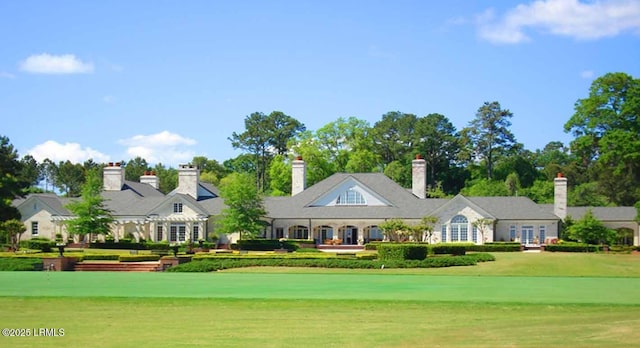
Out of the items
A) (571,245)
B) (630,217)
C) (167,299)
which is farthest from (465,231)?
(167,299)

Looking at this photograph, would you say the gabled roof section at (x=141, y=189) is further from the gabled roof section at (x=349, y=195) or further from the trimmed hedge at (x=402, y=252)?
the trimmed hedge at (x=402, y=252)

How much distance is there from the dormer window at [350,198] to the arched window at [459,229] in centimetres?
802

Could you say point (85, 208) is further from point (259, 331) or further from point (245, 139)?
point (245, 139)

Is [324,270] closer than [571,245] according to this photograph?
Yes

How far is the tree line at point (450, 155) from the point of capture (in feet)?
231

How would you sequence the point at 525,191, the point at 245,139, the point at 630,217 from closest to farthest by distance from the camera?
1. the point at 630,217
2. the point at 525,191
3. the point at 245,139

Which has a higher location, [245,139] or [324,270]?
[245,139]

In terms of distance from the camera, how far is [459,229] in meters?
62.7

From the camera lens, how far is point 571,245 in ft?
180

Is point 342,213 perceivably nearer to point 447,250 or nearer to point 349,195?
point 349,195

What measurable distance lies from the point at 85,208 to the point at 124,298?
36.0 metres

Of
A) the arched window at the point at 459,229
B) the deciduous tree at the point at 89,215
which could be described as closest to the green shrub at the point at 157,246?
the deciduous tree at the point at 89,215

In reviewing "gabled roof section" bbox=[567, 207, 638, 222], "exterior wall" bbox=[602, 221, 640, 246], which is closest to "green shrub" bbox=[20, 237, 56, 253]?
"gabled roof section" bbox=[567, 207, 638, 222]

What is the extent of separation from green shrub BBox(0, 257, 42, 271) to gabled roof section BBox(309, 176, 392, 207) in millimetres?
28699
